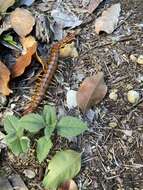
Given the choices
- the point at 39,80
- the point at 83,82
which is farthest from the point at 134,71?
the point at 39,80

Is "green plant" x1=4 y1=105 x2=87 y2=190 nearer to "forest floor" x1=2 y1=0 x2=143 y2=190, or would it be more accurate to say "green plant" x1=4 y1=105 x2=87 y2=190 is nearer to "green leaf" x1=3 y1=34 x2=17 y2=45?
"forest floor" x1=2 y1=0 x2=143 y2=190

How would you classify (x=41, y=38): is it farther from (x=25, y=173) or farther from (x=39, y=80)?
(x=25, y=173)

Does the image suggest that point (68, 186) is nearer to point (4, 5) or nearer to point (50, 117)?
point (50, 117)

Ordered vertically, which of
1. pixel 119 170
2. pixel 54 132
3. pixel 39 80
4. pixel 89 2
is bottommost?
pixel 119 170

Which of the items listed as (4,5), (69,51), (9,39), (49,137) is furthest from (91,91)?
(4,5)

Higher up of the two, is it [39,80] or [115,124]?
[39,80]

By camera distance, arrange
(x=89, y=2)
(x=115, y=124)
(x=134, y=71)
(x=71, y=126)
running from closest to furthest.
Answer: (x=71, y=126) → (x=115, y=124) → (x=134, y=71) → (x=89, y=2)
